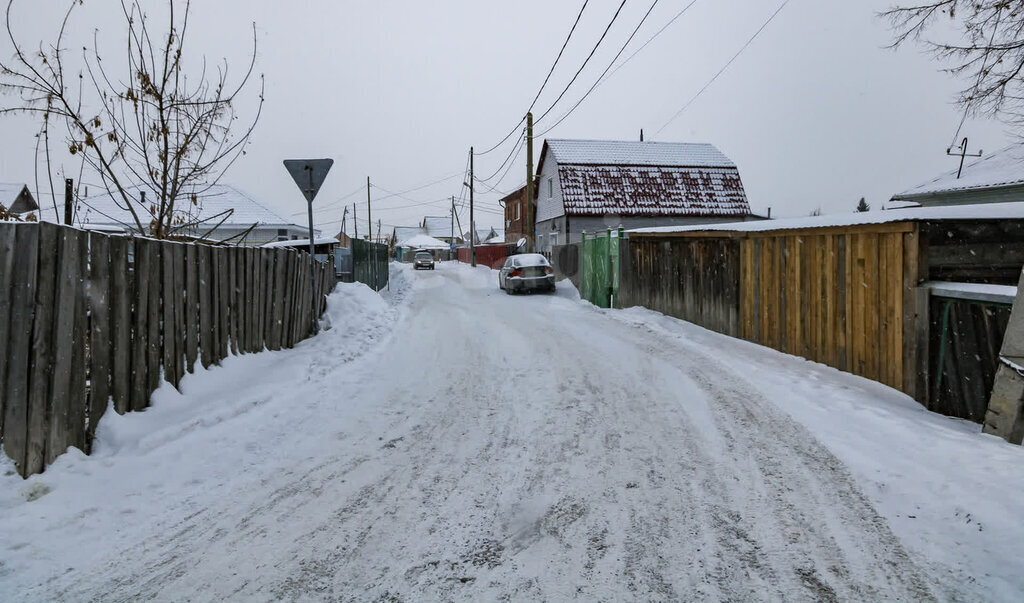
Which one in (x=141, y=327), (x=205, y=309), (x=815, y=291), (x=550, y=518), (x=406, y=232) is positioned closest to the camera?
(x=550, y=518)

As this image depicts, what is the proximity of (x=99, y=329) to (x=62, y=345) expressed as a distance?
366 mm

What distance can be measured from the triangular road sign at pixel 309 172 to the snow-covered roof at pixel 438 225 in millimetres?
109878

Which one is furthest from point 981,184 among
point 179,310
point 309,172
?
point 179,310

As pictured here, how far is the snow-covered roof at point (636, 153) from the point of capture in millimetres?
32312

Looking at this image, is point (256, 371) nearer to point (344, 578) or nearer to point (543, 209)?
point (344, 578)

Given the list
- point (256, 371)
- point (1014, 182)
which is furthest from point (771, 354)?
point (1014, 182)

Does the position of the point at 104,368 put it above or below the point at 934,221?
below

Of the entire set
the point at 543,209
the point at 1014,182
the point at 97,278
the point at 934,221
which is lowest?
the point at 97,278

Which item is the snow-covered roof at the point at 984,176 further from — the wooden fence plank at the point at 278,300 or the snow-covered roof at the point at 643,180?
the wooden fence plank at the point at 278,300

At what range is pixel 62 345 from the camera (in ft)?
12.6

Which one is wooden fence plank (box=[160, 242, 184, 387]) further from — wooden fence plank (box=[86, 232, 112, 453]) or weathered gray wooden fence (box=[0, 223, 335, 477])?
wooden fence plank (box=[86, 232, 112, 453])

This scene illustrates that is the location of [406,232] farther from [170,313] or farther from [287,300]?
[170,313]

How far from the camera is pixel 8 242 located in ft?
11.8

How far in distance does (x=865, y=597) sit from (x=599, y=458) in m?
2.00
